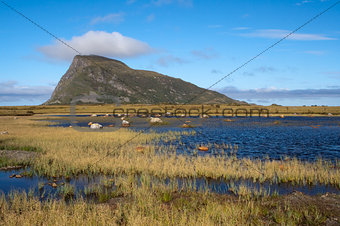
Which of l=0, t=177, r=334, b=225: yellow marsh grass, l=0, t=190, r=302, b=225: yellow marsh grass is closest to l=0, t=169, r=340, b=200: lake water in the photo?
l=0, t=177, r=334, b=225: yellow marsh grass

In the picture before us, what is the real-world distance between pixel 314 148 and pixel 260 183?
17.8 meters

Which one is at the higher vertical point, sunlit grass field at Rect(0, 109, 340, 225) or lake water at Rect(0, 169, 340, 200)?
sunlit grass field at Rect(0, 109, 340, 225)

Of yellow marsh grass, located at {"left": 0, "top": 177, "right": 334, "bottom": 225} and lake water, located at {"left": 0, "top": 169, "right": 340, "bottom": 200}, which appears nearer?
yellow marsh grass, located at {"left": 0, "top": 177, "right": 334, "bottom": 225}

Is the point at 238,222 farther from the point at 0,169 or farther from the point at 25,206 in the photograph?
the point at 0,169

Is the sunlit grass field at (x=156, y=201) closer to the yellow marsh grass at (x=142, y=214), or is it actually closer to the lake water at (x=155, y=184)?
the yellow marsh grass at (x=142, y=214)

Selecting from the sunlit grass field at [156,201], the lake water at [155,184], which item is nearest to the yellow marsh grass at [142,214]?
the sunlit grass field at [156,201]

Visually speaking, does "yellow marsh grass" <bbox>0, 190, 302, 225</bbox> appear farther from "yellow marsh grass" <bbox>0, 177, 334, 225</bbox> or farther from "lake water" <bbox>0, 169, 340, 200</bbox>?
"lake water" <bbox>0, 169, 340, 200</bbox>

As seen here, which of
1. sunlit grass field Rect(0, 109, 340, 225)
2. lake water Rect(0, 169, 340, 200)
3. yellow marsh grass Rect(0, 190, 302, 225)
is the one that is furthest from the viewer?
lake water Rect(0, 169, 340, 200)

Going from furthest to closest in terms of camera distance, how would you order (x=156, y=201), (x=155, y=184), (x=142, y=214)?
(x=155, y=184) → (x=156, y=201) → (x=142, y=214)

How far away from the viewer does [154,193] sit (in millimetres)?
12719

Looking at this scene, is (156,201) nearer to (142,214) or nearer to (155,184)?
(142,214)

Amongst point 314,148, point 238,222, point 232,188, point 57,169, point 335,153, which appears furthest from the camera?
point 314,148

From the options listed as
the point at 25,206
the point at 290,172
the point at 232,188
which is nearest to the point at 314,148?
the point at 290,172

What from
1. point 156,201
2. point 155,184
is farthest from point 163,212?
point 155,184
